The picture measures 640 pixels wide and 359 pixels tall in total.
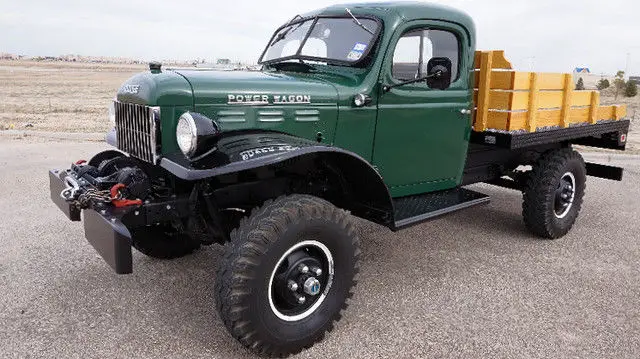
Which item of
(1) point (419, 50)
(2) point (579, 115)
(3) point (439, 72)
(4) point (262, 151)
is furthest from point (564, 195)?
(4) point (262, 151)

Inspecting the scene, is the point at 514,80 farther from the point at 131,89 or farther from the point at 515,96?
the point at 131,89

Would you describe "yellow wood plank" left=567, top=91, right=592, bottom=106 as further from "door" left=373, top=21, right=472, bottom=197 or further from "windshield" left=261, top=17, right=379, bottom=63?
"windshield" left=261, top=17, right=379, bottom=63

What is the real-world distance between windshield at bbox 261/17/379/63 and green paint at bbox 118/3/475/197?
7 cm

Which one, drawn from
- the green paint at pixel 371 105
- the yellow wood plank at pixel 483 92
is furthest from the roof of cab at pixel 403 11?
the yellow wood plank at pixel 483 92

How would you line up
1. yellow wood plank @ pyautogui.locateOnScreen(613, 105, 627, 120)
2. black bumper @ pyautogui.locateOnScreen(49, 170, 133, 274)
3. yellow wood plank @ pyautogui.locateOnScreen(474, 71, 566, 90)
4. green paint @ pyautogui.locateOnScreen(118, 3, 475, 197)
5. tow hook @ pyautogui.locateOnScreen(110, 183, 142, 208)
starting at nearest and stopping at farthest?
black bumper @ pyautogui.locateOnScreen(49, 170, 133, 274), tow hook @ pyautogui.locateOnScreen(110, 183, 142, 208), green paint @ pyautogui.locateOnScreen(118, 3, 475, 197), yellow wood plank @ pyautogui.locateOnScreen(474, 71, 566, 90), yellow wood plank @ pyautogui.locateOnScreen(613, 105, 627, 120)

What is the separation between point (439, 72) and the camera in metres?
3.49

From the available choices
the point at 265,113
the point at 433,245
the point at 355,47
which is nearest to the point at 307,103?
the point at 265,113

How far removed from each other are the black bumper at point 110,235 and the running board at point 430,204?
174 cm

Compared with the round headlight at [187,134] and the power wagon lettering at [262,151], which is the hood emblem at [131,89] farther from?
the power wagon lettering at [262,151]

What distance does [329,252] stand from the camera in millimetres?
3035

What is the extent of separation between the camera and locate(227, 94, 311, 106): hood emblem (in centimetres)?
309

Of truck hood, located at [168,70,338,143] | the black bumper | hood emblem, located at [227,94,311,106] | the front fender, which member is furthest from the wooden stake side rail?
the black bumper

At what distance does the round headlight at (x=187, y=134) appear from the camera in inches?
104

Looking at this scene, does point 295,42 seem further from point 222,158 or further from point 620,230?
point 620,230
